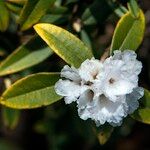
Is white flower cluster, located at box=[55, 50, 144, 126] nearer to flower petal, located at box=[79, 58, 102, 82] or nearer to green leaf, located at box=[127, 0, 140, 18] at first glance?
flower petal, located at box=[79, 58, 102, 82]

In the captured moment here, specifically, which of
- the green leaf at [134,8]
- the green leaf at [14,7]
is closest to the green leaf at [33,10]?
the green leaf at [14,7]

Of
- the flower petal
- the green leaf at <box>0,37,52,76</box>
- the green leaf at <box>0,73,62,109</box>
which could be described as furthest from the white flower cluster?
the green leaf at <box>0,37,52,76</box>

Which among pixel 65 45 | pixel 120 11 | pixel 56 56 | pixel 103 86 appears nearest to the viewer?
pixel 103 86

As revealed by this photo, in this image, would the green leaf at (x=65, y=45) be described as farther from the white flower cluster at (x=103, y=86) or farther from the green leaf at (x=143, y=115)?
the green leaf at (x=143, y=115)

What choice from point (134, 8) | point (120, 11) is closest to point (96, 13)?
point (120, 11)

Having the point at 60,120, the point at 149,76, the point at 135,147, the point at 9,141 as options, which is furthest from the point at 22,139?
the point at 149,76

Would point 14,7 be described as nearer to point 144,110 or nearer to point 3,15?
point 3,15
